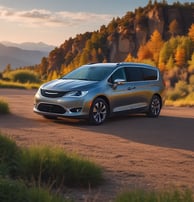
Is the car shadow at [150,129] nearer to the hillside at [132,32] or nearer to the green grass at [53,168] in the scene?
the green grass at [53,168]

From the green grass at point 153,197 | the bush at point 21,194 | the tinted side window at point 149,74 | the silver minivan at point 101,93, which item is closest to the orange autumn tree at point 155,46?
the tinted side window at point 149,74

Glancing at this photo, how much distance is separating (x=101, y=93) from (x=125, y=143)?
311 cm

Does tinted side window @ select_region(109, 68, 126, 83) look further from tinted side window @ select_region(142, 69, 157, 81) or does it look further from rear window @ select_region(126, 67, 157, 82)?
tinted side window @ select_region(142, 69, 157, 81)

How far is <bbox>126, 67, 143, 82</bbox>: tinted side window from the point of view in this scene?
615 inches

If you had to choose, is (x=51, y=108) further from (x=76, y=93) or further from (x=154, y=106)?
(x=154, y=106)

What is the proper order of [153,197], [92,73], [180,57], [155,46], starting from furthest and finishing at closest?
[155,46] < [180,57] < [92,73] < [153,197]

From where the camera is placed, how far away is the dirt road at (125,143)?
25.9 feet

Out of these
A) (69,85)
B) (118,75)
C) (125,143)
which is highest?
(118,75)

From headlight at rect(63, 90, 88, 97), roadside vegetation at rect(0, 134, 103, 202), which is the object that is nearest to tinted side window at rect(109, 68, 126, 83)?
headlight at rect(63, 90, 88, 97)

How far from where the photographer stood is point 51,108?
13883 mm

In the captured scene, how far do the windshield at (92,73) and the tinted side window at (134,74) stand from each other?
695 mm

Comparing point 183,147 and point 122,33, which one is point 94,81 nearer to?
point 183,147

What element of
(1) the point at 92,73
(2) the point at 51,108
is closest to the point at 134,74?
(1) the point at 92,73

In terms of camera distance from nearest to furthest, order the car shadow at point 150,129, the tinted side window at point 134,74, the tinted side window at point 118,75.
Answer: the car shadow at point 150,129, the tinted side window at point 118,75, the tinted side window at point 134,74
